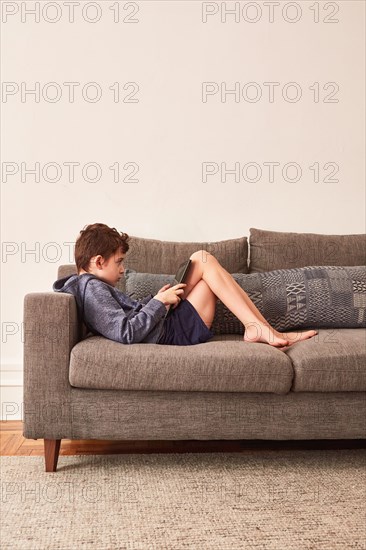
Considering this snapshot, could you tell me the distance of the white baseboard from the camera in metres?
3.53

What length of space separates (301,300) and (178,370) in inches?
34.3

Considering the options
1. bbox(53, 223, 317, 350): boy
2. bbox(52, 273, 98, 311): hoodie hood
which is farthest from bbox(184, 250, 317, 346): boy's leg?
bbox(52, 273, 98, 311): hoodie hood

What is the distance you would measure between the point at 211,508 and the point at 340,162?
7.31ft

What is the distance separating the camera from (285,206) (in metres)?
3.66

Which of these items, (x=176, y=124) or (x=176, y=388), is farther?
(x=176, y=124)

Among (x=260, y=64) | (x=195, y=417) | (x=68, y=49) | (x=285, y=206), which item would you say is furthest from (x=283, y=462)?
(x=68, y=49)

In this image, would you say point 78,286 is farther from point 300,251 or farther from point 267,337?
point 300,251

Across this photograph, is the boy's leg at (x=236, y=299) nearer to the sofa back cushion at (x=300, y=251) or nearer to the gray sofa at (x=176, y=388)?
the gray sofa at (x=176, y=388)

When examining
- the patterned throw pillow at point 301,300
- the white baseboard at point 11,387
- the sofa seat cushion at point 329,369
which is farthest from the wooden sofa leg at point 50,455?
the white baseboard at point 11,387

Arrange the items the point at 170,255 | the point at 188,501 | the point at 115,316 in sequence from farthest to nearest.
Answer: the point at 170,255 → the point at 115,316 → the point at 188,501

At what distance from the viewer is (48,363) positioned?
2455 millimetres

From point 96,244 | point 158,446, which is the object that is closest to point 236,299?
point 96,244

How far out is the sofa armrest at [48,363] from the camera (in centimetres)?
245

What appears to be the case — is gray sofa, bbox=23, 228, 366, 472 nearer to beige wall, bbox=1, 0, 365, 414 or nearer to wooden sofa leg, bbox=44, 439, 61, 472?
wooden sofa leg, bbox=44, 439, 61, 472
